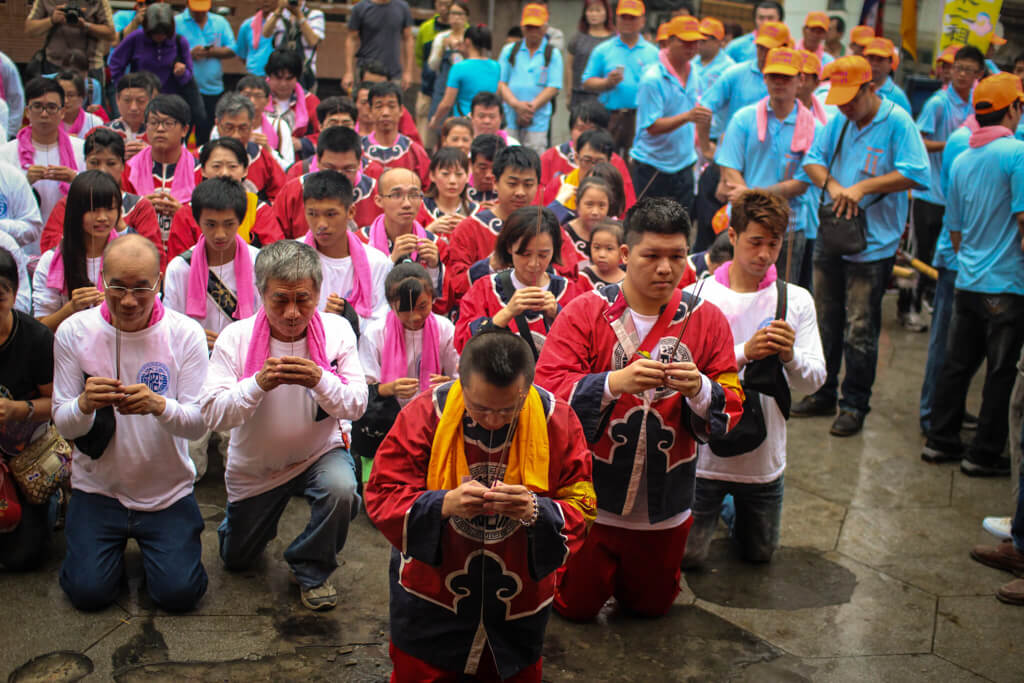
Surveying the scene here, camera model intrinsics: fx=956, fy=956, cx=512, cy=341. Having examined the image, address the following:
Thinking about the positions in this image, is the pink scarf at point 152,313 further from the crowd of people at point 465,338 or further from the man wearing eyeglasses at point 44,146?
the man wearing eyeglasses at point 44,146

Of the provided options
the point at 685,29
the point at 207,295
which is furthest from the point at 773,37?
the point at 207,295

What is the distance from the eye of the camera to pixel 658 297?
12.5 ft

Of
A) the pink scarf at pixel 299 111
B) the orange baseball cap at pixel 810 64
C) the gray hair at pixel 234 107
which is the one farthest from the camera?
the pink scarf at pixel 299 111

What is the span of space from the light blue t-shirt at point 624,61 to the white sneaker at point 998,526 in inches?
216

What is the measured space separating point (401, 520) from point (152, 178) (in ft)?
14.3

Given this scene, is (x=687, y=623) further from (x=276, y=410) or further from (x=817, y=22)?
(x=817, y=22)

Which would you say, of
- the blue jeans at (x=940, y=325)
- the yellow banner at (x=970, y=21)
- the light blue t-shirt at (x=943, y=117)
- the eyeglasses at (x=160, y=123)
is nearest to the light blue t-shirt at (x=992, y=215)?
the blue jeans at (x=940, y=325)

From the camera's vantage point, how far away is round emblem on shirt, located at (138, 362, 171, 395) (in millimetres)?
3979

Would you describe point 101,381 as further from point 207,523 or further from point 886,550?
point 886,550

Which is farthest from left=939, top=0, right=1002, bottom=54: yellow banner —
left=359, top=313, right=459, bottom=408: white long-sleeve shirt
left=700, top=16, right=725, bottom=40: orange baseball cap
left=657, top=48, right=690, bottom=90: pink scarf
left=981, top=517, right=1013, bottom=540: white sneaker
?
left=359, top=313, right=459, bottom=408: white long-sleeve shirt

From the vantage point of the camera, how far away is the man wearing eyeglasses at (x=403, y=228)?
546cm

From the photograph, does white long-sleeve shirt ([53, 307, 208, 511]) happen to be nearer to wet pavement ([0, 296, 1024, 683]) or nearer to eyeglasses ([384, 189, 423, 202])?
wet pavement ([0, 296, 1024, 683])

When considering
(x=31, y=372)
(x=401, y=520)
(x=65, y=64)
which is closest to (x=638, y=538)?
(x=401, y=520)

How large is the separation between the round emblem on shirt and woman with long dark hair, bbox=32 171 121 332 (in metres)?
1.06
